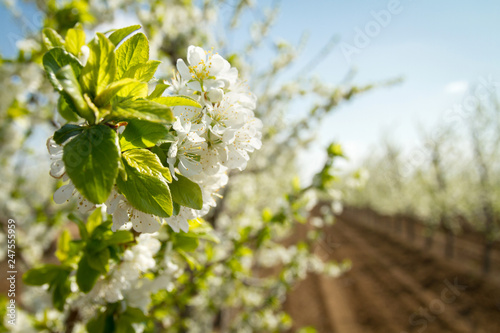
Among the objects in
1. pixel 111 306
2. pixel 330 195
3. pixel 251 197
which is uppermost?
pixel 330 195

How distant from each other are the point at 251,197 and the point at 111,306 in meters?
4.96

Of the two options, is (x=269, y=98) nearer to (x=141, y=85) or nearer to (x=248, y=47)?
(x=248, y=47)

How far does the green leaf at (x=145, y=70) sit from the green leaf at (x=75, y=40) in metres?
0.16

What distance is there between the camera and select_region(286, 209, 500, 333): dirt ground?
7398 millimetres

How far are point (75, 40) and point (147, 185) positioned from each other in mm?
436

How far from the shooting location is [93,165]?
0.54 meters

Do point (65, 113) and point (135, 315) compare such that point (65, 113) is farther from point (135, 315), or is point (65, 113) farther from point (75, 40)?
point (135, 315)

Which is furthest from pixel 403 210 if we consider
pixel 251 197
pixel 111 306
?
pixel 111 306

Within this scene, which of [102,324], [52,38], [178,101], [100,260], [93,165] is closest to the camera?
[93,165]

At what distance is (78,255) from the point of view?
1.07 meters

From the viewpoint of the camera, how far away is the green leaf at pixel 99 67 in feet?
1.99

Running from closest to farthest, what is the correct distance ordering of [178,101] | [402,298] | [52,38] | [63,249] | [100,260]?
[178,101]
[52,38]
[100,260]
[63,249]
[402,298]

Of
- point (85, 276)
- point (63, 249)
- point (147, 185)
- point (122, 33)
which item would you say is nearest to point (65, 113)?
point (122, 33)

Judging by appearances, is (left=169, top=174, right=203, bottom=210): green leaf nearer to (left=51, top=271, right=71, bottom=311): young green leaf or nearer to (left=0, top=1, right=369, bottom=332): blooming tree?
(left=0, top=1, right=369, bottom=332): blooming tree
